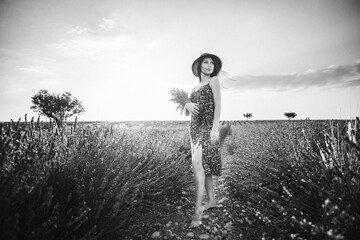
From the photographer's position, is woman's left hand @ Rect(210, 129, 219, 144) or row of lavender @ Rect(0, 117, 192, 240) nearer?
row of lavender @ Rect(0, 117, 192, 240)

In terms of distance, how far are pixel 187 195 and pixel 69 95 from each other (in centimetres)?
4510

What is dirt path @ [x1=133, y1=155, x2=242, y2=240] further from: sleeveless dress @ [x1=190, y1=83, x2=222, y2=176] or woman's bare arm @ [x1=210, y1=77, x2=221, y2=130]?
woman's bare arm @ [x1=210, y1=77, x2=221, y2=130]

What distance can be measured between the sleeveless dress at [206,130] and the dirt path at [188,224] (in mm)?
599

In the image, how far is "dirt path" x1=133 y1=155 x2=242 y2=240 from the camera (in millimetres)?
2162

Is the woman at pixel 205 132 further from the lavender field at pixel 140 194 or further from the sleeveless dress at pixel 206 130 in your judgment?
the lavender field at pixel 140 194

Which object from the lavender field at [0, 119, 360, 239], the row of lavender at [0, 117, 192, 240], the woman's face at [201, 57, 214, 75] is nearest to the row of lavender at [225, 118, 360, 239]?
the lavender field at [0, 119, 360, 239]

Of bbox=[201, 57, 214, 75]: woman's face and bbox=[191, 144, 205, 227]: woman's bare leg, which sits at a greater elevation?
bbox=[201, 57, 214, 75]: woman's face

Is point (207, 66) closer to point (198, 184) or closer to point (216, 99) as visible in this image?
point (216, 99)

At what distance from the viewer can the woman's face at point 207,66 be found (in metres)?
2.80

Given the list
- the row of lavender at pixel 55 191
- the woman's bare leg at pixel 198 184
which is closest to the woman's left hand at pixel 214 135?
the woman's bare leg at pixel 198 184

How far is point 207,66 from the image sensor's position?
2.80 metres

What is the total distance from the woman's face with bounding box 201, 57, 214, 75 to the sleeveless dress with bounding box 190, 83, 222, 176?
253 mm

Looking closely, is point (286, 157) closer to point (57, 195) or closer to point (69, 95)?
point (57, 195)

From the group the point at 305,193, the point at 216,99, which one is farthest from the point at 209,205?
the point at 216,99
